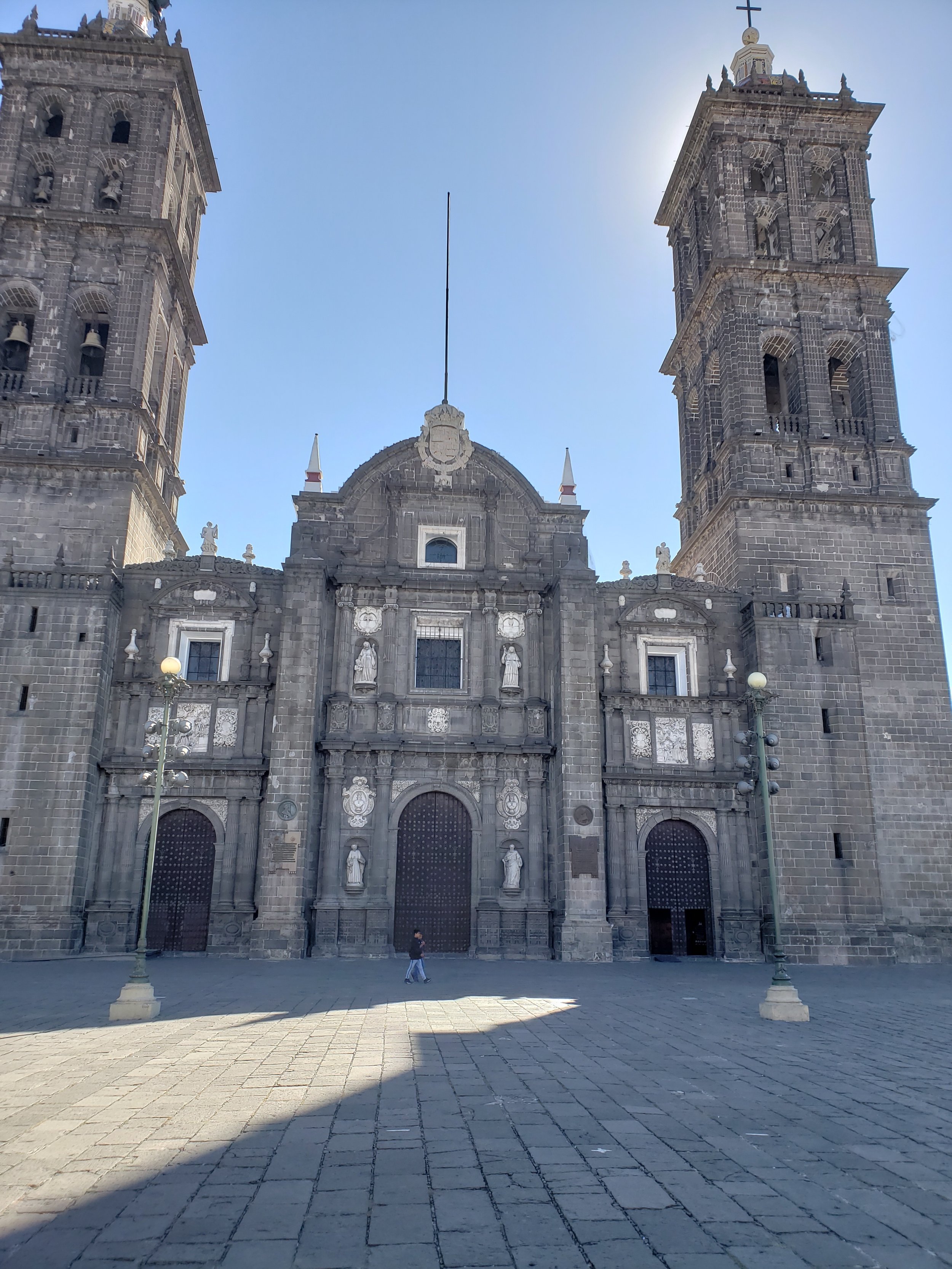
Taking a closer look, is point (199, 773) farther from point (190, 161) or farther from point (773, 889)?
point (190, 161)

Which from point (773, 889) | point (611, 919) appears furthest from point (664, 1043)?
point (611, 919)

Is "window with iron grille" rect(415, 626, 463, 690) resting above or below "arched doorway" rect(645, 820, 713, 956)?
Answer: above

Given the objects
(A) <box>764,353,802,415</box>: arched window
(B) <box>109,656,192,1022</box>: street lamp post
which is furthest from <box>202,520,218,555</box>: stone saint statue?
(A) <box>764,353,802,415</box>: arched window

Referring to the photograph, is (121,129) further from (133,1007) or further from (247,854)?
(133,1007)

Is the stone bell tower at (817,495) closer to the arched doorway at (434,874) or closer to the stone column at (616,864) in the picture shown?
the stone column at (616,864)

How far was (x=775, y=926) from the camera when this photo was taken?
1808 centimetres

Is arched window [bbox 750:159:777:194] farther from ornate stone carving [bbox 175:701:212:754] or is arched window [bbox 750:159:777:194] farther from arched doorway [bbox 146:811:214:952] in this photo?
arched doorway [bbox 146:811:214:952]

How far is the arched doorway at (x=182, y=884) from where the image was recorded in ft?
87.5

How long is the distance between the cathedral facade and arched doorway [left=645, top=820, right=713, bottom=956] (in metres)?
0.09

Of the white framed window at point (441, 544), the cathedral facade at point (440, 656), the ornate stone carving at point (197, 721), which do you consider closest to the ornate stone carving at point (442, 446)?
the cathedral facade at point (440, 656)

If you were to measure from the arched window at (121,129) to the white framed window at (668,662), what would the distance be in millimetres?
28191

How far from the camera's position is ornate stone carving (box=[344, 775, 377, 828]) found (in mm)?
27734

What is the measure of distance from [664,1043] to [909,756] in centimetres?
2060

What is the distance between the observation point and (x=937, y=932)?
1103 inches
